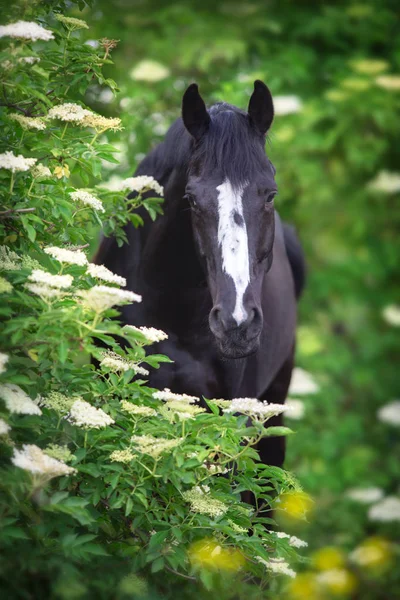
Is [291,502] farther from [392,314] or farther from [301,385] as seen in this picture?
[392,314]

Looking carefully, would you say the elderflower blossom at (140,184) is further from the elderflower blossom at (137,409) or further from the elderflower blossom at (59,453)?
the elderflower blossom at (59,453)

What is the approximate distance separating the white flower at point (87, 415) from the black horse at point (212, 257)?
A: 2.22 feet

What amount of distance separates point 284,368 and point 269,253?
1.66 meters

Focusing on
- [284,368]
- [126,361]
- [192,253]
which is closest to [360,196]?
[284,368]

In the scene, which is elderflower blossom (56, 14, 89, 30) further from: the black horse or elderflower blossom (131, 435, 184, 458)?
elderflower blossom (131, 435, 184, 458)

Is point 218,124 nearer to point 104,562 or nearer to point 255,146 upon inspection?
point 255,146

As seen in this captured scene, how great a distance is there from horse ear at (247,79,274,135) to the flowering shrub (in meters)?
0.72

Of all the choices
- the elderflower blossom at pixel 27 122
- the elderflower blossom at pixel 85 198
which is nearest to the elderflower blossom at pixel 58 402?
the elderflower blossom at pixel 85 198

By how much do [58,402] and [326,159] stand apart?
5.54 metres

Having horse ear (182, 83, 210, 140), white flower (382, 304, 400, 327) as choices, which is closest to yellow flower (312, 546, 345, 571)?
white flower (382, 304, 400, 327)

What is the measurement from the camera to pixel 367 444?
7516mm

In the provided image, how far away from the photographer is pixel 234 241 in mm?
2957

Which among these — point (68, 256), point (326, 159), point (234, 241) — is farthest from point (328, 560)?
point (68, 256)

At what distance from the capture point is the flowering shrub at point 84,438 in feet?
7.50
